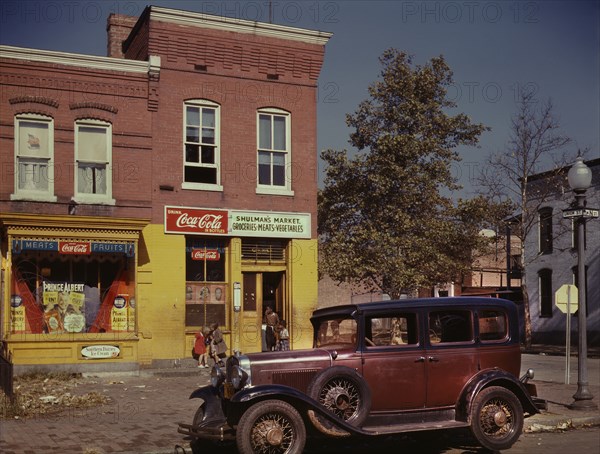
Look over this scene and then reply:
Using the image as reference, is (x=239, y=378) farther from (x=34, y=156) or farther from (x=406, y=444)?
(x=34, y=156)

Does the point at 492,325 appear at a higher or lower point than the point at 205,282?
lower

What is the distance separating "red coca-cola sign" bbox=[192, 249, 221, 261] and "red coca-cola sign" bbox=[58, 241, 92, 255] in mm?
3097

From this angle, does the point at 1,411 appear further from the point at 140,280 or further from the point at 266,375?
the point at 140,280

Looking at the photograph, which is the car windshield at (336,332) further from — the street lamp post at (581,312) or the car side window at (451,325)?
the street lamp post at (581,312)

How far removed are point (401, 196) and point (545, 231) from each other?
15.0 m

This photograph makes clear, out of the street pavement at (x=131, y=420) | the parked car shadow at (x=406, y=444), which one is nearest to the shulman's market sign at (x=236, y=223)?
the street pavement at (x=131, y=420)

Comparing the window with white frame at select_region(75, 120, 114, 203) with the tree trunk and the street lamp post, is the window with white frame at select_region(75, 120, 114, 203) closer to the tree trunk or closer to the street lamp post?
the street lamp post

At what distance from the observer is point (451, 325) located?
10.9 m

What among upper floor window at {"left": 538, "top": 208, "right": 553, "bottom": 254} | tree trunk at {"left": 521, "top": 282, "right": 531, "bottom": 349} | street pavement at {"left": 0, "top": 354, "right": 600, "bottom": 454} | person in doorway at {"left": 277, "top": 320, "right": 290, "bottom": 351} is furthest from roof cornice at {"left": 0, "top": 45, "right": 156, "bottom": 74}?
upper floor window at {"left": 538, "top": 208, "right": 553, "bottom": 254}

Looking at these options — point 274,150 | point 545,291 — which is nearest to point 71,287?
point 274,150

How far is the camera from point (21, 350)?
19797 mm

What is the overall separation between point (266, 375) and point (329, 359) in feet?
2.80

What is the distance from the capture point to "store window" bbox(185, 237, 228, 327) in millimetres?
22344

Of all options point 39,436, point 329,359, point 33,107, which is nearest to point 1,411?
point 39,436
